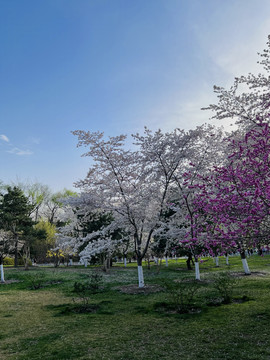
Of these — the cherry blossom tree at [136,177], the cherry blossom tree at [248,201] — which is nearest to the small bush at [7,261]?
the cherry blossom tree at [136,177]

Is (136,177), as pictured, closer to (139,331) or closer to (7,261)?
(139,331)

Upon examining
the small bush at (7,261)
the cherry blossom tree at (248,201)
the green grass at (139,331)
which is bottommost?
the small bush at (7,261)

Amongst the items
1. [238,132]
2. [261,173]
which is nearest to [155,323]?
[261,173]

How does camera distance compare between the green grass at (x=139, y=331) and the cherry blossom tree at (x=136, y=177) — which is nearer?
the green grass at (x=139, y=331)

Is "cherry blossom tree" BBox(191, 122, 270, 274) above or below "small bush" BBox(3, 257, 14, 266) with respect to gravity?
above

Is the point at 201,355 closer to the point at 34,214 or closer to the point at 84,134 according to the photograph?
the point at 84,134

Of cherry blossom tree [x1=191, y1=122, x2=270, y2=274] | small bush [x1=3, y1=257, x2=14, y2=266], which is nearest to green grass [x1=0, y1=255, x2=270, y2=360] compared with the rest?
cherry blossom tree [x1=191, y1=122, x2=270, y2=274]

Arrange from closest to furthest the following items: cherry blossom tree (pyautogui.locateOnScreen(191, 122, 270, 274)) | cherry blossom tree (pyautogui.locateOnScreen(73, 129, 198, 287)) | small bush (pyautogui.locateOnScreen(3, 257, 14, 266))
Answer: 1. cherry blossom tree (pyautogui.locateOnScreen(191, 122, 270, 274))
2. cherry blossom tree (pyautogui.locateOnScreen(73, 129, 198, 287))
3. small bush (pyautogui.locateOnScreen(3, 257, 14, 266))

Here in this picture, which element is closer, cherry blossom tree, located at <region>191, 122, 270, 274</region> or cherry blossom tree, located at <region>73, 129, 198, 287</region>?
cherry blossom tree, located at <region>191, 122, 270, 274</region>

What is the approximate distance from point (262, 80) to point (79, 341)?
35.2 ft

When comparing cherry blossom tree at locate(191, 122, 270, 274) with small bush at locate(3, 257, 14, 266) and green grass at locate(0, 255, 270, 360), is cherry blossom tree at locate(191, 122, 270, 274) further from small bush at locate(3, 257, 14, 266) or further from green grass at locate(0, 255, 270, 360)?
small bush at locate(3, 257, 14, 266)

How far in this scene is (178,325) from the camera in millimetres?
8281

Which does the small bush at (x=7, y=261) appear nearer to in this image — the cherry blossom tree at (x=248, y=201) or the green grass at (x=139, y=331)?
the green grass at (x=139, y=331)

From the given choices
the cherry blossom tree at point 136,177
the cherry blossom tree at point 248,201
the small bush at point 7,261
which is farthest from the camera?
the small bush at point 7,261
